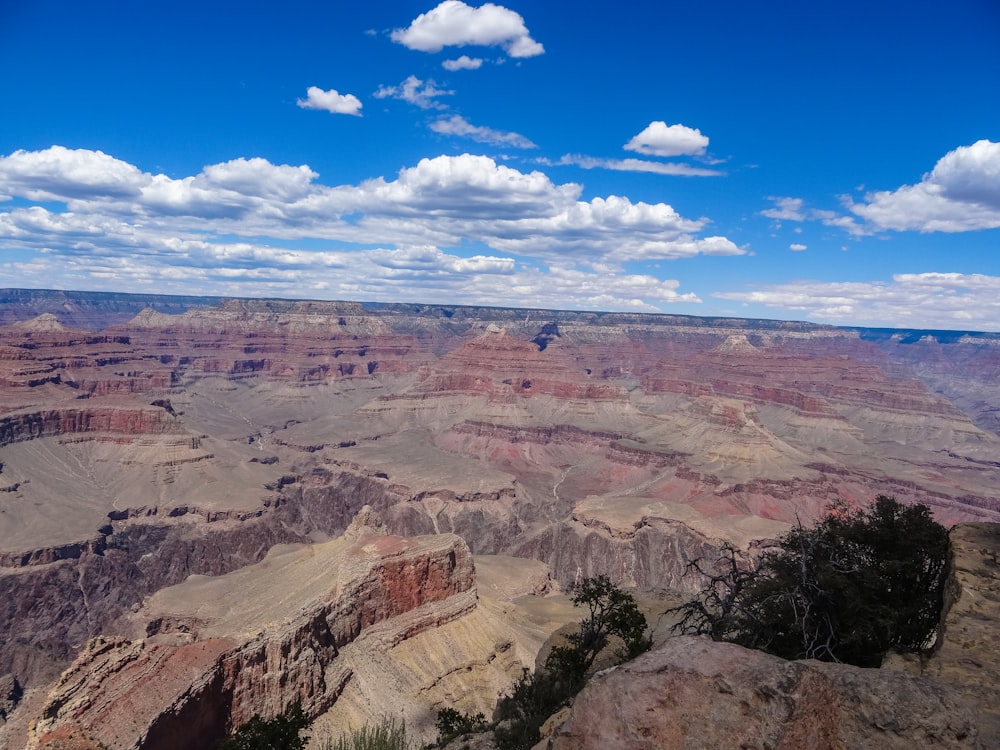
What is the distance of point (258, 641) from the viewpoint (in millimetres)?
37750

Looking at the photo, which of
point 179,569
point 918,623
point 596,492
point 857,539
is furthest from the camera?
point 596,492

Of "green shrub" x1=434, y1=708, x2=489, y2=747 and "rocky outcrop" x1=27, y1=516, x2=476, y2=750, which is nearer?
"green shrub" x1=434, y1=708, x2=489, y2=747

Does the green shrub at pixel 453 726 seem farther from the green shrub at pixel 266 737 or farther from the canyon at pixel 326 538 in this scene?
the canyon at pixel 326 538

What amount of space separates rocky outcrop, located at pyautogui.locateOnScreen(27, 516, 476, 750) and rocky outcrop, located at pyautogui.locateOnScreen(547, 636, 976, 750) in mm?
28945

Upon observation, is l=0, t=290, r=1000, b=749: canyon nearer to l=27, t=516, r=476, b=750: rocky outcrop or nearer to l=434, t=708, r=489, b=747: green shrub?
l=27, t=516, r=476, b=750: rocky outcrop

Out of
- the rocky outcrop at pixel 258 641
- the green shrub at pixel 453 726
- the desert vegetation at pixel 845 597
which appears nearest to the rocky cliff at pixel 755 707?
the desert vegetation at pixel 845 597

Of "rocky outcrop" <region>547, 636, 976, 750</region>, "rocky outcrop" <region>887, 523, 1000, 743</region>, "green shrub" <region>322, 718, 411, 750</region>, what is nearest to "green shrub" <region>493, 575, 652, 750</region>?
"green shrub" <region>322, 718, 411, 750</region>

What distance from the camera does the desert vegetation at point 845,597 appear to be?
2105 cm

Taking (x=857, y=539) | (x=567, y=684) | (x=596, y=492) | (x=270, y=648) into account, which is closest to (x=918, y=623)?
(x=857, y=539)

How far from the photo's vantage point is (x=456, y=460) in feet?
557

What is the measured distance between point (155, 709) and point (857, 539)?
36.8 meters

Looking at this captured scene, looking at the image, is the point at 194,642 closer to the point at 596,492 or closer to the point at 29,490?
the point at 29,490

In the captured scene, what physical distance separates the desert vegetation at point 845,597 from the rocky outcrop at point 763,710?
6.68 m

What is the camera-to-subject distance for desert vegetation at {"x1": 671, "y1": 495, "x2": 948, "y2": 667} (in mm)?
21047
